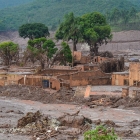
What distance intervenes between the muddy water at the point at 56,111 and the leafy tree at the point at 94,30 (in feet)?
120

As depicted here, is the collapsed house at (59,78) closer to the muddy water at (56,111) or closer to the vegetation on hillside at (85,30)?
the muddy water at (56,111)

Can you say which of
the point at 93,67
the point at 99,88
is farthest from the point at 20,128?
the point at 93,67

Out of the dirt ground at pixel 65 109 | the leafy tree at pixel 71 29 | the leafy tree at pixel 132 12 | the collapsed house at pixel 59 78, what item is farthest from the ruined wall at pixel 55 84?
the leafy tree at pixel 132 12

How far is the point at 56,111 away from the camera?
38.3 m

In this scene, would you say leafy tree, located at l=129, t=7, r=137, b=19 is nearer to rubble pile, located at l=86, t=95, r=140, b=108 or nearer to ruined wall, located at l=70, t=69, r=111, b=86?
ruined wall, located at l=70, t=69, r=111, b=86

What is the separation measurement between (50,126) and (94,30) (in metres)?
50.5

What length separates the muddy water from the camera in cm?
3491

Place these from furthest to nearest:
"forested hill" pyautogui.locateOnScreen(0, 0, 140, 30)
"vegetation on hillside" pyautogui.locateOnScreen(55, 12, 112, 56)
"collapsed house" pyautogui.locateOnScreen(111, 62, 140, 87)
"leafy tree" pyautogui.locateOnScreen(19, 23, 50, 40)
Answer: "forested hill" pyautogui.locateOnScreen(0, 0, 140, 30), "leafy tree" pyautogui.locateOnScreen(19, 23, 50, 40), "vegetation on hillside" pyautogui.locateOnScreen(55, 12, 112, 56), "collapsed house" pyautogui.locateOnScreen(111, 62, 140, 87)

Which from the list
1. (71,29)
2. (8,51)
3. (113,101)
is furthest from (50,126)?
(71,29)

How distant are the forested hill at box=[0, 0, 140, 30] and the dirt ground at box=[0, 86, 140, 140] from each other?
111505mm

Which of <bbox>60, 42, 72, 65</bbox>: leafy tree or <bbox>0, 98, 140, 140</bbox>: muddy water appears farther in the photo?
<bbox>60, 42, 72, 65</bbox>: leafy tree

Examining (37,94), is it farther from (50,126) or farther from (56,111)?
(50,126)

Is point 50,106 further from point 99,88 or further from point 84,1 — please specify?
point 84,1

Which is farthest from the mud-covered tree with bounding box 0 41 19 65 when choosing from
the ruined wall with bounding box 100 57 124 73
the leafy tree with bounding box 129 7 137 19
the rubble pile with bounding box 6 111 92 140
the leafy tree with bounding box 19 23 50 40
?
the leafy tree with bounding box 129 7 137 19
